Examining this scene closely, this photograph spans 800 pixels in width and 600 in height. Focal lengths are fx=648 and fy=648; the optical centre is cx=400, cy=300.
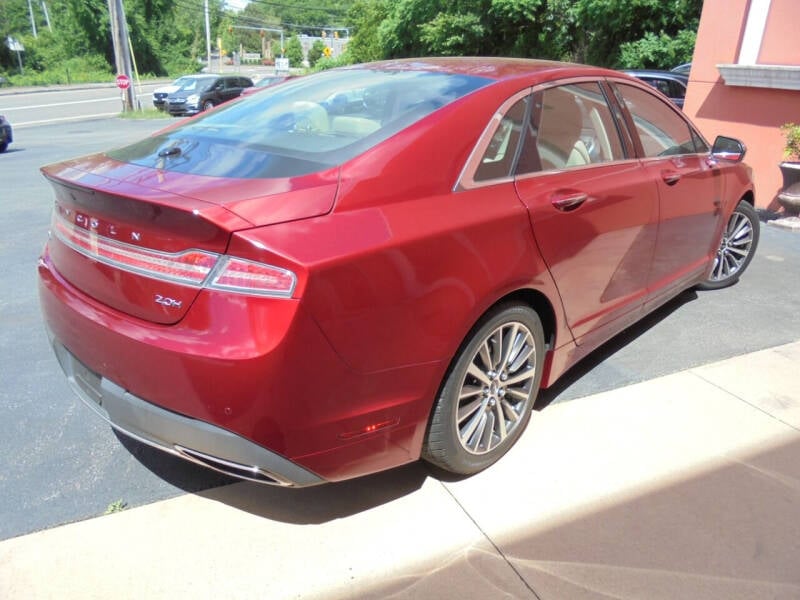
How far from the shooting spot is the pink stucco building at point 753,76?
7.39 m

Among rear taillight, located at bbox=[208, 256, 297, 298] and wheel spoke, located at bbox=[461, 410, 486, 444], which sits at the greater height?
rear taillight, located at bbox=[208, 256, 297, 298]

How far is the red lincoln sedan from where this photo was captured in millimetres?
1928

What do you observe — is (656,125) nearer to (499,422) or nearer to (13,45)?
(499,422)

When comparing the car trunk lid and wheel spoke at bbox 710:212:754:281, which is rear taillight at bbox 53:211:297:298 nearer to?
the car trunk lid

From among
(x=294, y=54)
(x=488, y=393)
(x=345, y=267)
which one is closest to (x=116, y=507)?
(x=345, y=267)

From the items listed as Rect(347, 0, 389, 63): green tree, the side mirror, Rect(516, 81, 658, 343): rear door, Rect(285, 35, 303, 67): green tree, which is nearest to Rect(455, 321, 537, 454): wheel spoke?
Rect(516, 81, 658, 343): rear door

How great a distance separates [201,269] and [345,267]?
1.41 ft

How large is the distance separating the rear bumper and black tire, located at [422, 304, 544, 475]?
0.56 meters

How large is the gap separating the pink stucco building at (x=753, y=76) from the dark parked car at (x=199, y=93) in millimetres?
19520

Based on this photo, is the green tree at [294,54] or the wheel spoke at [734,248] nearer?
the wheel spoke at [734,248]

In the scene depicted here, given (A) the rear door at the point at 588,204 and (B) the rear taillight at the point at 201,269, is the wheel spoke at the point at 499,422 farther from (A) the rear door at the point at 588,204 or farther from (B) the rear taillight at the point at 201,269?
(B) the rear taillight at the point at 201,269

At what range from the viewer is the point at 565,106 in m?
3.06

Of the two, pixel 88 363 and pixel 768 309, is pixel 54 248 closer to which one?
pixel 88 363

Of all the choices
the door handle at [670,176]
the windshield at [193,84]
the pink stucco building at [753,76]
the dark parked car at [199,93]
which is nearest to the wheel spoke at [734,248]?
the door handle at [670,176]
